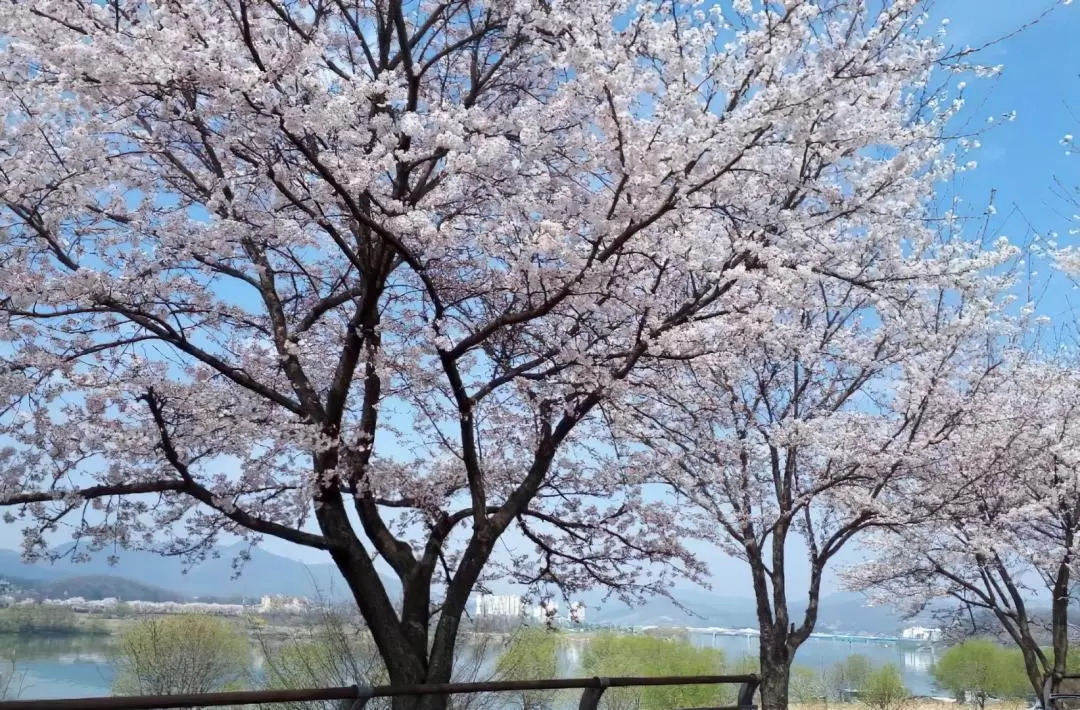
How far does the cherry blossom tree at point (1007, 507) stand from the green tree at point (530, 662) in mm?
4619

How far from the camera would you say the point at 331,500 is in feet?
20.9

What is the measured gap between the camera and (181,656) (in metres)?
11.1

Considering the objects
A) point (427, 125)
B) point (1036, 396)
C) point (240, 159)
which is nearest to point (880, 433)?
point (1036, 396)

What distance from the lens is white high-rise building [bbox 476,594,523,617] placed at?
8.70m

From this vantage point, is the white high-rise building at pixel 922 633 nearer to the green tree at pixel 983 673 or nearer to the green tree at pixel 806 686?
the green tree at pixel 983 673

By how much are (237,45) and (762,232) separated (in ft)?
11.7

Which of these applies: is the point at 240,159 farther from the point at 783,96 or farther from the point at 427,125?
the point at 783,96

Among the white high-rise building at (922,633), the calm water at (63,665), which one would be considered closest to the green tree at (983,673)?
the white high-rise building at (922,633)

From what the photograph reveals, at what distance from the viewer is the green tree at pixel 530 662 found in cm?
556

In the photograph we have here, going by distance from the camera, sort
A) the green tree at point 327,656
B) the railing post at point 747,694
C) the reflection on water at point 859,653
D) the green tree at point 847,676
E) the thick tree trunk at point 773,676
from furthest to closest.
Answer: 1. the reflection on water at point 859,653
2. the green tree at point 847,676
3. the thick tree trunk at point 773,676
4. the green tree at point 327,656
5. the railing post at point 747,694

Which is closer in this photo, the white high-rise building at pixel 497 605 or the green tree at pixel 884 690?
the white high-rise building at pixel 497 605

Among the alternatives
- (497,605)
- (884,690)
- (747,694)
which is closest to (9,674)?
(497,605)

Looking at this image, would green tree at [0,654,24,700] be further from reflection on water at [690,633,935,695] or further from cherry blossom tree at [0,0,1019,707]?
reflection on water at [690,633,935,695]

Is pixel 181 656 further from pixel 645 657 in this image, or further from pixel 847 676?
pixel 847 676
